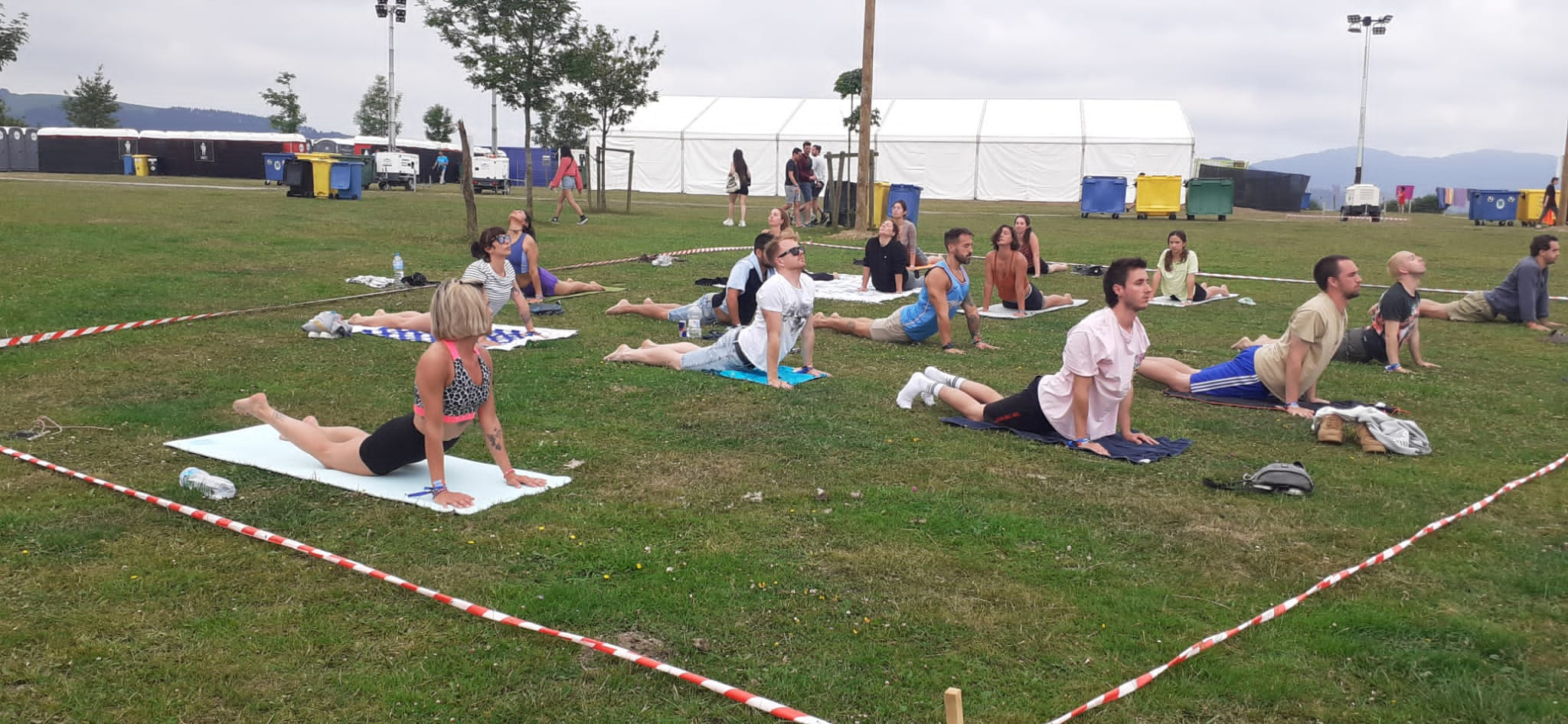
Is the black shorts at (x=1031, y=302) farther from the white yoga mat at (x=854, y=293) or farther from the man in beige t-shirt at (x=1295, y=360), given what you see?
the man in beige t-shirt at (x=1295, y=360)

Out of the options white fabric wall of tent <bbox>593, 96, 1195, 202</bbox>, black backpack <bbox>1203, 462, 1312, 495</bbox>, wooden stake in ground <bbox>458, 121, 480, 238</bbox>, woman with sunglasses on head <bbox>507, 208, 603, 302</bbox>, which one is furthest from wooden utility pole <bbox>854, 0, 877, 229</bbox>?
white fabric wall of tent <bbox>593, 96, 1195, 202</bbox>

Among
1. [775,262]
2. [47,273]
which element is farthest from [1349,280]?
[47,273]

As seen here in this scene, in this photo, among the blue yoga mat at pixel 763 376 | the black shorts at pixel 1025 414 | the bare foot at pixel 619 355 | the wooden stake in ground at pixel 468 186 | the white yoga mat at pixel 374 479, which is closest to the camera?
the white yoga mat at pixel 374 479

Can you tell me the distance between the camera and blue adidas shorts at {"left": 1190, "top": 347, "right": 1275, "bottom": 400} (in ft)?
27.6

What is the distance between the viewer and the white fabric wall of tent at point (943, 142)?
45.1m

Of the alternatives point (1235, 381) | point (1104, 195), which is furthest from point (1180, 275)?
point (1104, 195)

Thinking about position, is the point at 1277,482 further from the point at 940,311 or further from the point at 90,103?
the point at 90,103

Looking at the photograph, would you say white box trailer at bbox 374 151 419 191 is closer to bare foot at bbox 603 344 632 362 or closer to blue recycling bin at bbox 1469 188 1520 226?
bare foot at bbox 603 344 632 362

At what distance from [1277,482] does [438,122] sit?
219 feet

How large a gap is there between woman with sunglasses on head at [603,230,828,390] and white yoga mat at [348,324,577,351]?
46.0 inches

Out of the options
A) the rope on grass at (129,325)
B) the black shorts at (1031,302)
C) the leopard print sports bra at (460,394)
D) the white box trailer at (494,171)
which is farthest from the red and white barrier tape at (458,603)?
the white box trailer at (494,171)

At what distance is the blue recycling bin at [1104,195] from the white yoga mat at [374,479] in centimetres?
3110

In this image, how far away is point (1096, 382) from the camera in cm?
690

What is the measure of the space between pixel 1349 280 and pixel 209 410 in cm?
771
